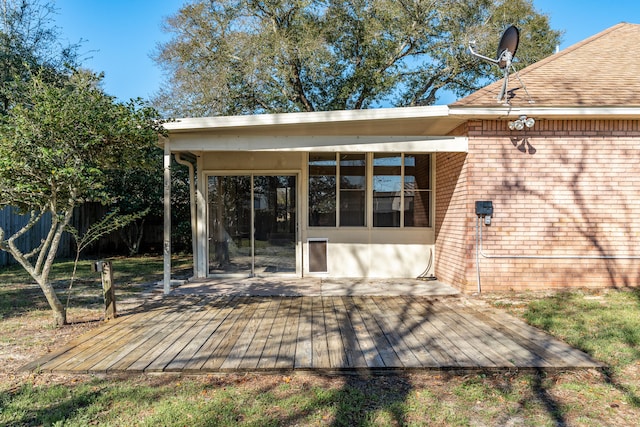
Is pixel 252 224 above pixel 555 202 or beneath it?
beneath

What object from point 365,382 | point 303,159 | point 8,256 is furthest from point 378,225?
point 8,256

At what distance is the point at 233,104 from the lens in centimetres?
1323

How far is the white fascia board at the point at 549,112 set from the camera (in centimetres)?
584

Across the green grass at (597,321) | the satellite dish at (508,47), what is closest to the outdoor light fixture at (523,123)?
the satellite dish at (508,47)

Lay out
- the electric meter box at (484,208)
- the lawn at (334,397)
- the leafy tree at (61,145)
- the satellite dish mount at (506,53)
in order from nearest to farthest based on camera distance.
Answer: the lawn at (334,397), the leafy tree at (61,145), the satellite dish mount at (506,53), the electric meter box at (484,208)

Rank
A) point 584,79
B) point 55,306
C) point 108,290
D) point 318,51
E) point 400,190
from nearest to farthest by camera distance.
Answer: point 55,306, point 108,290, point 584,79, point 400,190, point 318,51

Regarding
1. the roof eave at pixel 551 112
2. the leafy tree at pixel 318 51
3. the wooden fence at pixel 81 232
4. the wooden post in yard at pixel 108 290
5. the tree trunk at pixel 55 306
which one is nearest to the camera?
the tree trunk at pixel 55 306

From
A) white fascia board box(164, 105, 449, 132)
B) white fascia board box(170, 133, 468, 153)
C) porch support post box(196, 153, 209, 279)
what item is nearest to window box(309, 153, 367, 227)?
white fascia board box(170, 133, 468, 153)

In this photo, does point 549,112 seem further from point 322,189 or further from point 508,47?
point 322,189

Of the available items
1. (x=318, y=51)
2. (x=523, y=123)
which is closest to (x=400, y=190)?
(x=523, y=123)

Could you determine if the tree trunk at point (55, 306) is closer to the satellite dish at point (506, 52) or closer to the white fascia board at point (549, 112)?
the white fascia board at point (549, 112)

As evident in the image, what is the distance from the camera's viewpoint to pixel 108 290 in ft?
16.4

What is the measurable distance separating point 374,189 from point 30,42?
9.75 m

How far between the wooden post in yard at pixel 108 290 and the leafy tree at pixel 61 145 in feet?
1.60
